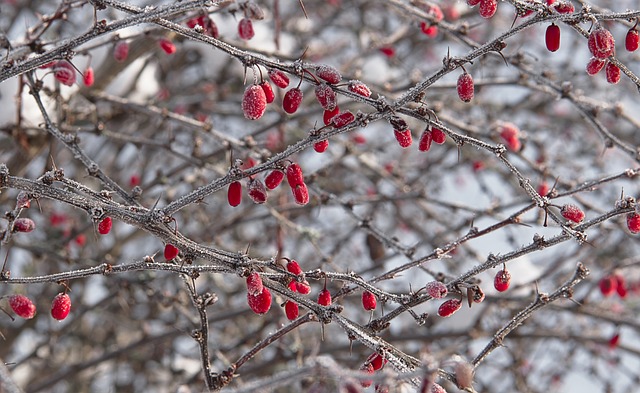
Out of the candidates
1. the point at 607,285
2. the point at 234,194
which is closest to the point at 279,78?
the point at 234,194

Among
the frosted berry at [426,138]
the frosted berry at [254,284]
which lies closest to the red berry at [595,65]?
the frosted berry at [426,138]

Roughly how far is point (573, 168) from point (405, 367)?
10.3 ft

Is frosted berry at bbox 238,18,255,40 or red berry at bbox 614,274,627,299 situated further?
red berry at bbox 614,274,627,299

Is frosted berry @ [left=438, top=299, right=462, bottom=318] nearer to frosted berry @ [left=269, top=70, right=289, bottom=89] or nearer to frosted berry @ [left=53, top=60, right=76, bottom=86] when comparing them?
frosted berry @ [left=269, top=70, right=289, bottom=89]

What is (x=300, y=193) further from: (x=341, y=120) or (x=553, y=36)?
(x=553, y=36)

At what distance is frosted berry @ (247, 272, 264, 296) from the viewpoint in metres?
1.87

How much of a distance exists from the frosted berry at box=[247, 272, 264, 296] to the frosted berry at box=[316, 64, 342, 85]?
0.51 meters

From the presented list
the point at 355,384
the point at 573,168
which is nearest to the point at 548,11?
the point at 355,384

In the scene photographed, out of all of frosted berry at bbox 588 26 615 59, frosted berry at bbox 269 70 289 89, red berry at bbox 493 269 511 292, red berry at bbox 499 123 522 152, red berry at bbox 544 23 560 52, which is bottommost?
red berry at bbox 493 269 511 292

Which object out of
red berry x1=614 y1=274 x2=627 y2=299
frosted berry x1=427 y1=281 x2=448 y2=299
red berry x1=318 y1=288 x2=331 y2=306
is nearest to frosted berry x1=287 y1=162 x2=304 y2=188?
red berry x1=318 y1=288 x2=331 y2=306

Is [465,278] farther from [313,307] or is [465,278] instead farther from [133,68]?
[133,68]

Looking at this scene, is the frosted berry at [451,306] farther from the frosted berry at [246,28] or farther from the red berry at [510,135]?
the red berry at [510,135]

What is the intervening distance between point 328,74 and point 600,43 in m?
0.67

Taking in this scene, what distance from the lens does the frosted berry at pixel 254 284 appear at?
1.87 metres
